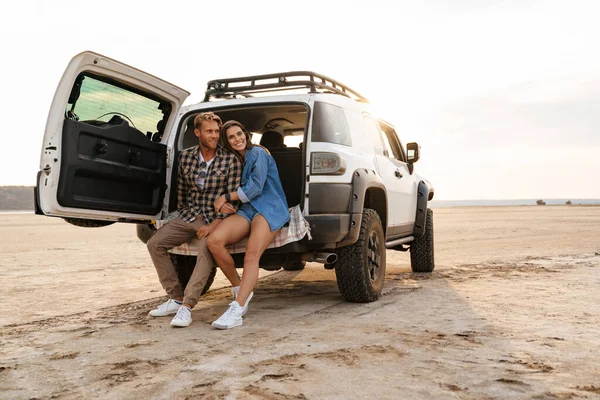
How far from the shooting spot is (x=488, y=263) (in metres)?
8.71

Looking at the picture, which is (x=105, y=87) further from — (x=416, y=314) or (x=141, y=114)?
(x=416, y=314)

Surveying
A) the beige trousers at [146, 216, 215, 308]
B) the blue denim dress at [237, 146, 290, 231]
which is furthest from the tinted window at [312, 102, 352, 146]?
the beige trousers at [146, 216, 215, 308]

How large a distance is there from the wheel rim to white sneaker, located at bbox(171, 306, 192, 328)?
1.85 metres

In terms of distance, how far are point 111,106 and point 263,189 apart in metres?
1.45

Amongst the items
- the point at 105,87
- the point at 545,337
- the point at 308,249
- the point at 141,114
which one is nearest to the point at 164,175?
the point at 141,114

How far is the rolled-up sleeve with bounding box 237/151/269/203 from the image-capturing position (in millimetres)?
4720

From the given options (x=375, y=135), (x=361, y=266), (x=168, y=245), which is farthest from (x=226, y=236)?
(x=375, y=135)

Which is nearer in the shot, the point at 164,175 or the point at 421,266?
the point at 164,175

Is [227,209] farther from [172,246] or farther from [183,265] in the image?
[183,265]

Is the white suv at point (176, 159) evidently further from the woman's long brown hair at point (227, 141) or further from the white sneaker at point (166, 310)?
the white sneaker at point (166, 310)

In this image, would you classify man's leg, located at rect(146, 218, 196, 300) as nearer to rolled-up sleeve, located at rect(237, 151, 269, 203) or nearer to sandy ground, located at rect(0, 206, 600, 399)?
sandy ground, located at rect(0, 206, 600, 399)

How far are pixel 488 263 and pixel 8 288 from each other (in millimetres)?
6533

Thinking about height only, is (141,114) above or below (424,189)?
above

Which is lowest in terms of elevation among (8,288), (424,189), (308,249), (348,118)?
(8,288)
